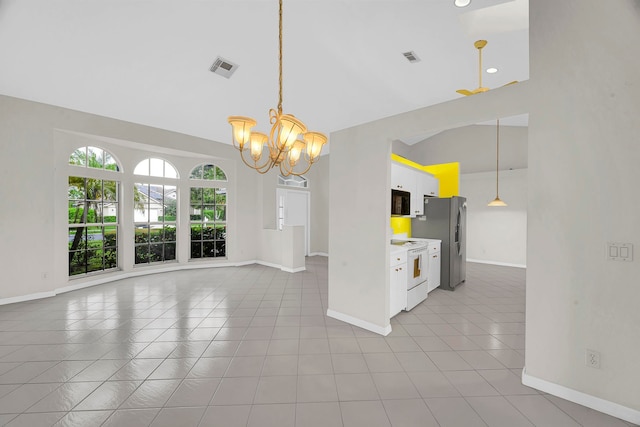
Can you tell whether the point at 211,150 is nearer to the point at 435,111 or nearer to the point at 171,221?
the point at 171,221

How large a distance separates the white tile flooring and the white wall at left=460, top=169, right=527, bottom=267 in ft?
11.6

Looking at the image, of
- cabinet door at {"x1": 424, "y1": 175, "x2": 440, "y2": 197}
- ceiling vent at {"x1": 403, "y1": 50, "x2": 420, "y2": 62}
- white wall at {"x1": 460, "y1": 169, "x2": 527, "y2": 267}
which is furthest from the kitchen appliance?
white wall at {"x1": 460, "y1": 169, "x2": 527, "y2": 267}

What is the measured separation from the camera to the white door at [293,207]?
7398 millimetres

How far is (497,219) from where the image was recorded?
6.97 meters

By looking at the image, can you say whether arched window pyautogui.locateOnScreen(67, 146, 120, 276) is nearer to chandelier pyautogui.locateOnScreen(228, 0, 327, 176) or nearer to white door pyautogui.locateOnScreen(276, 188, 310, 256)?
white door pyautogui.locateOnScreen(276, 188, 310, 256)

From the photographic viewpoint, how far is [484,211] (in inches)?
282

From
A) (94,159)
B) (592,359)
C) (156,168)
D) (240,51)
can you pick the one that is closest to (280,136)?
(240,51)

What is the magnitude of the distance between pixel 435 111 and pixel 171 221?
5.92 m

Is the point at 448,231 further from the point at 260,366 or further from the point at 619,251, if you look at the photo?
the point at 260,366

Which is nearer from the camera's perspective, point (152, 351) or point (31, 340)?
point (152, 351)

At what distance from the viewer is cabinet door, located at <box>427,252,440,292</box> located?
4363mm

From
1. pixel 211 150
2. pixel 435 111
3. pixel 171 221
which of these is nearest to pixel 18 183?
pixel 171 221

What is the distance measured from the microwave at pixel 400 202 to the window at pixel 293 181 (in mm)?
4211

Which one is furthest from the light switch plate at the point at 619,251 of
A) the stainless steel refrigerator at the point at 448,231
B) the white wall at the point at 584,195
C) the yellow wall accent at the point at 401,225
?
the yellow wall accent at the point at 401,225
